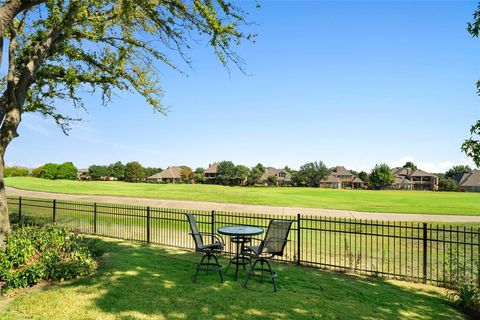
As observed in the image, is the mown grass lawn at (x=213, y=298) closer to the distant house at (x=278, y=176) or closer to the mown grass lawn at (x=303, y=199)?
the mown grass lawn at (x=303, y=199)

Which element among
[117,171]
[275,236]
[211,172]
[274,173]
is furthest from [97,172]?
[275,236]

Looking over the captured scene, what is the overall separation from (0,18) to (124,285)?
6.63 metres

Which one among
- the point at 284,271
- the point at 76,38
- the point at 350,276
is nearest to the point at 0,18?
the point at 76,38

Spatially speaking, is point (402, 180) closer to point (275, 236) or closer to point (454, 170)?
point (454, 170)

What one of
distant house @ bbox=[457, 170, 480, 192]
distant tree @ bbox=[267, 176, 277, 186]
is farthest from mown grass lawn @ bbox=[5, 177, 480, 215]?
distant tree @ bbox=[267, 176, 277, 186]

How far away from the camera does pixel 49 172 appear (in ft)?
229

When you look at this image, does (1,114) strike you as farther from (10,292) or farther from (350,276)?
(350,276)

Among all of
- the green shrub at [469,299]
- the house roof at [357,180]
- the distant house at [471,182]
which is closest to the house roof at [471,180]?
the distant house at [471,182]

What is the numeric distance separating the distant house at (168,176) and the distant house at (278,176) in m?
28.5

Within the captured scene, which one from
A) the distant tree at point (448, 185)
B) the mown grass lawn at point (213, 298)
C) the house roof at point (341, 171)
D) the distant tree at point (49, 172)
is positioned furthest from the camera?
the house roof at point (341, 171)

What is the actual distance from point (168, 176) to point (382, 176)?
66701 millimetres

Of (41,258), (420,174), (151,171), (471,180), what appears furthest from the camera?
(151,171)

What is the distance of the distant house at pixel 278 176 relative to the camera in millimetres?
98438

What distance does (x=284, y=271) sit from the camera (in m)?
8.03
